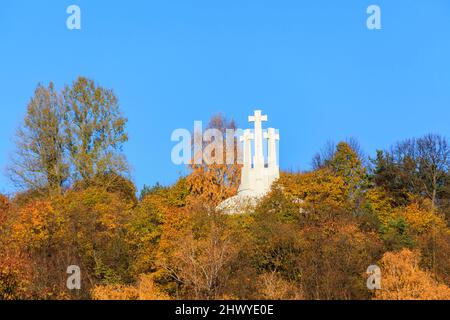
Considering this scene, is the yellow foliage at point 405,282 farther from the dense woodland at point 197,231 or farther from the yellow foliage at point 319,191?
the yellow foliage at point 319,191

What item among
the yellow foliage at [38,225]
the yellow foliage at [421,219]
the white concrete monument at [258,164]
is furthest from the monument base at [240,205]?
the yellow foliage at [38,225]

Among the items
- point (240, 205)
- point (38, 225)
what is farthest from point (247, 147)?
point (38, 225)

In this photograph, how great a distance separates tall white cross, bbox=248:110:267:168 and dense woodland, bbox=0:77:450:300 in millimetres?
2921

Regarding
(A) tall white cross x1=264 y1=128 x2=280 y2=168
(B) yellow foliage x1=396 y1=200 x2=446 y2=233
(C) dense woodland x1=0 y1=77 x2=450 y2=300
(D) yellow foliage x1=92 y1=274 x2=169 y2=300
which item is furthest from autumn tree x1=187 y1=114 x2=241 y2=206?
(D) yellow foliage x1=92 y1=274 x2=169 y2=300

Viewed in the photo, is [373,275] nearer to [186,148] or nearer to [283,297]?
[283,297]

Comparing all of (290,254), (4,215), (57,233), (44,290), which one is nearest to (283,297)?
(290,254)

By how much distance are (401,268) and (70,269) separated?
48.9ft

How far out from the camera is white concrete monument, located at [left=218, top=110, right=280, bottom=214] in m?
51.0

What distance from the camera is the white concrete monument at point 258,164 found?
5103 centimetres

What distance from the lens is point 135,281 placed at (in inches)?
1426

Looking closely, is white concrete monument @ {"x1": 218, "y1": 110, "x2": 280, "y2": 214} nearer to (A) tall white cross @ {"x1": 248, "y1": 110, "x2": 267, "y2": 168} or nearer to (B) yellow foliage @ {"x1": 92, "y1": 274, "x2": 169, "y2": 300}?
(A) tall white cross @ {"x1": 248, "y1": 110, "x2": 267, "y2": 168}

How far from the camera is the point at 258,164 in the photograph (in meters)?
51.8

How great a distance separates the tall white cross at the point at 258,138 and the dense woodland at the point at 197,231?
292 centimetres

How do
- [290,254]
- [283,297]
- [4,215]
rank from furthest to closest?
[4,215] < [290,254] < [283,297]
